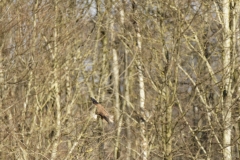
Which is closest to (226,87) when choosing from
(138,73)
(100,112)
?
(138,73)

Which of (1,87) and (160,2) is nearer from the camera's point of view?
(160,2)

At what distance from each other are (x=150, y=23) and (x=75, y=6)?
2868 millimetres

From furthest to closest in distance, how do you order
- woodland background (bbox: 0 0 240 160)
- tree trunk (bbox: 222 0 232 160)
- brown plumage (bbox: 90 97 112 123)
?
tree trunk (bbox: 222 0 232 160) < brown plumage (bbox: 90 97 112 123) < woodland background (bbox: 0 0 240 160)

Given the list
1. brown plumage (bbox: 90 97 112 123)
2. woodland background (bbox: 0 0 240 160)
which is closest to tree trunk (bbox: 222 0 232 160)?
woodland background (bbox: 0 0 240 160)

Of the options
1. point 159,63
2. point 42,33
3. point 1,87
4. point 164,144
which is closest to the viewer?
point 164,144

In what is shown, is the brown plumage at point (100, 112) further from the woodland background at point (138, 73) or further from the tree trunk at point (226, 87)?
the tree trunk at point (226, 87)

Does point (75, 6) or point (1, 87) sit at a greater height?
point (75, 6)

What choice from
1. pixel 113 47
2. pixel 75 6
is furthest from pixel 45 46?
pixel 113 47

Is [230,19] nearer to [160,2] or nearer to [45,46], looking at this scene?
[160,2]

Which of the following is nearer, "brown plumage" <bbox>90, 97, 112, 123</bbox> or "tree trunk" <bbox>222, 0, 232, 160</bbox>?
"brown plumage" <bbox>90, 97, 112, 123</bbox>

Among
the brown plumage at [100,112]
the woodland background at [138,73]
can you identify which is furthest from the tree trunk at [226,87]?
the brown plumage at [100,112]

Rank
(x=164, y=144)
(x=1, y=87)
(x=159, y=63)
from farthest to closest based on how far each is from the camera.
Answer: (x=1, y=87), (x=159, y=63), (x=164, y=144)

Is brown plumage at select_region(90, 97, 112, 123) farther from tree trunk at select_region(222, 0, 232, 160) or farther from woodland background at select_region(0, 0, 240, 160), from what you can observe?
tree trunk at select_region(222, 0, 232, 160)

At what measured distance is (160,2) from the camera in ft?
32.7
